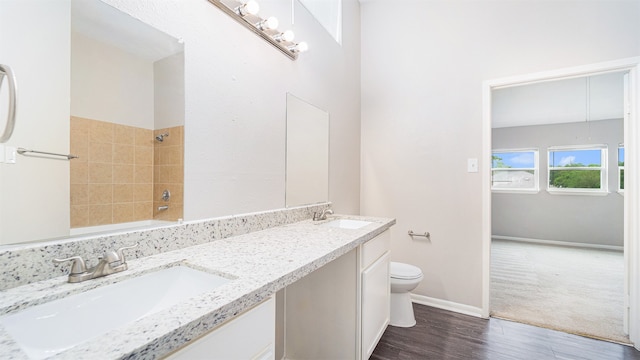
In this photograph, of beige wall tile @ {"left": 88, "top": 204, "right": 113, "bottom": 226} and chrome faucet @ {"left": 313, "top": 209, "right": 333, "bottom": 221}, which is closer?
beige wall tile @ {"left": 88, "top": 204, "right": 113, "bottom": 226}

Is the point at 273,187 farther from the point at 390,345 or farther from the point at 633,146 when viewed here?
the point at 633,146

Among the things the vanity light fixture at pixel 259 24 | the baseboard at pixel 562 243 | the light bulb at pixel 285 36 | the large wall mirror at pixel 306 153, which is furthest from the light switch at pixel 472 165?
the baseboard at pixel 562 243

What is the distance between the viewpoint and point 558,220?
455 centimetres

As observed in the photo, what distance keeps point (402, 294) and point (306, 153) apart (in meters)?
1.32

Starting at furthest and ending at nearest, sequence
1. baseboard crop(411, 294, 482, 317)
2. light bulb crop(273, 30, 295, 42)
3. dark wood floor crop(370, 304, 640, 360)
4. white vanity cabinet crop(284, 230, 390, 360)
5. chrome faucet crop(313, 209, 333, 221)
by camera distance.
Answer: baseboard crop(411, 294, 482, 317) < chrome faucet crop(313, 209, 333, 221) < dark wood floor crop(370, 304, 640, 360) < light bulb crop(273, 30, 295, 42) < white vanity cabinet crop(284, 230, 390, 360)

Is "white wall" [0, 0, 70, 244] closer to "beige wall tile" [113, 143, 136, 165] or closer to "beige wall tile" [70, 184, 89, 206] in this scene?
"beige wall tile" [70, 184, 89, 206]

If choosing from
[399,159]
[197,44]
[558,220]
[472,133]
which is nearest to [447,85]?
[472,133]

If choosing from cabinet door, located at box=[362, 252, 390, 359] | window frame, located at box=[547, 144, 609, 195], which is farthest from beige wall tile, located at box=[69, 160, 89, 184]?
window frame, located at box=[547, 144, 609, 195]

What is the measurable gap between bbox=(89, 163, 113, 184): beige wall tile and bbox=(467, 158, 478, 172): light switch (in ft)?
7.82

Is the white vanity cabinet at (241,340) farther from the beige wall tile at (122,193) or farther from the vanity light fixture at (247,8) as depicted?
the vanity light fixture at (247,8)

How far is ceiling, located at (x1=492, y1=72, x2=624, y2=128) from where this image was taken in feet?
9.99

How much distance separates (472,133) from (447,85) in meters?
0.48

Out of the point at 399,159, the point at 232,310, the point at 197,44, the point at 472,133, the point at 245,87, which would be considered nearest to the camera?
the point at 232,310

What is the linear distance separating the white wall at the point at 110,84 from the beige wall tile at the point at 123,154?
83 millimetres
